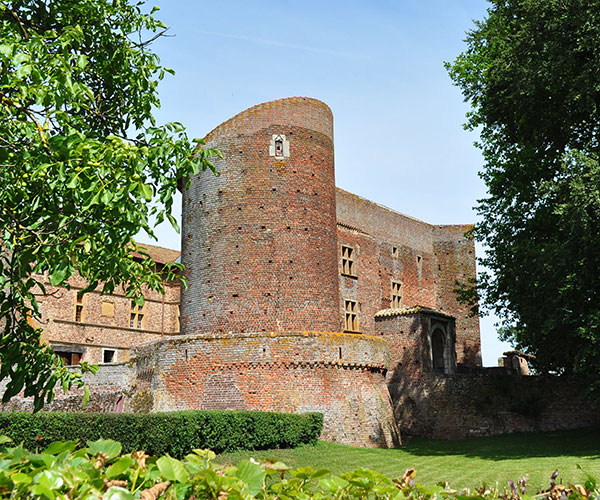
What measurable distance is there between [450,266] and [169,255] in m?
18.8

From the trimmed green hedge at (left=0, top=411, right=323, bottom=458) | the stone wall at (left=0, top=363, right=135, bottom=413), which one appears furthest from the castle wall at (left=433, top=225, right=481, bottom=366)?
the stone wall at (left=0, top=363, right=135, bottom=413)

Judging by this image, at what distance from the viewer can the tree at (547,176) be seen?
16.6 metres

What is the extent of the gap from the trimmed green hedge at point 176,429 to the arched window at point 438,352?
11401 millimetres

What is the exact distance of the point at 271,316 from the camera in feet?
76.5

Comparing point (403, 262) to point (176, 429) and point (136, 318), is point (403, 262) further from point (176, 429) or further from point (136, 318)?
point (176, 429)

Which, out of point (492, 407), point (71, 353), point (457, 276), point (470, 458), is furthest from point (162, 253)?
point (470, 458)

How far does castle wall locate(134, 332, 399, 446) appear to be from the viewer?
20312mm

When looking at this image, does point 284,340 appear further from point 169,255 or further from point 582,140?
point 169,255

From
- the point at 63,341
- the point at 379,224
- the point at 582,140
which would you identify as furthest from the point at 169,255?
the point at 582,140

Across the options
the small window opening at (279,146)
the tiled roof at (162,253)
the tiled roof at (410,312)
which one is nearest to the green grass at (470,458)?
the tiled roof at (410,312)

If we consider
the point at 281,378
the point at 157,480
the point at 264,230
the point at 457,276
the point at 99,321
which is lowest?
the point at 157,480

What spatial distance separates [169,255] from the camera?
132 ft

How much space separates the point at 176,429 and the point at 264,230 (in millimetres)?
9879

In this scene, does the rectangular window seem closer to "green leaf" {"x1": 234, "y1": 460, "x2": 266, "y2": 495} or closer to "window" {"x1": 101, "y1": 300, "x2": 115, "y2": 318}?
"window" {"x1": 101, "y1": 300, "x2": 115, "y2": 318}
